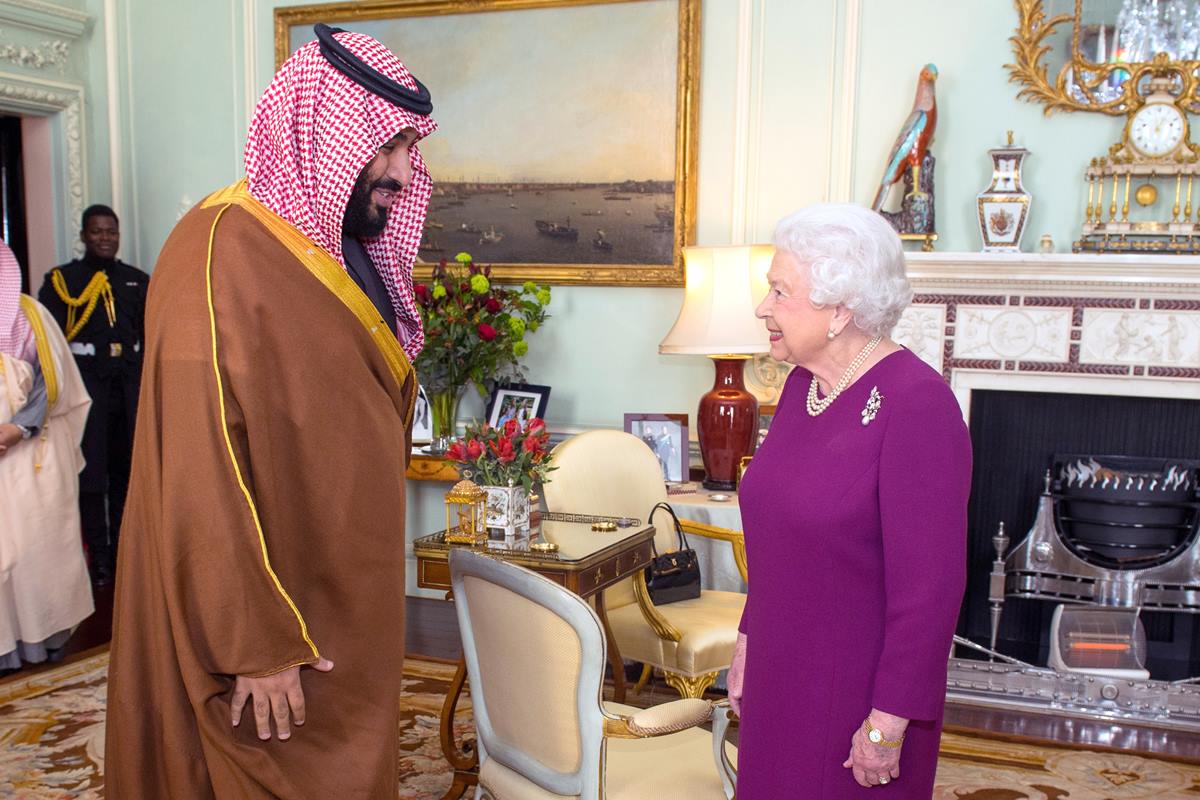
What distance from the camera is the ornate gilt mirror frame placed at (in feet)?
13.0

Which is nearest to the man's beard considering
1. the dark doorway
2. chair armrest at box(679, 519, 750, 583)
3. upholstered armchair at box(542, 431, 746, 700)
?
upholstered armchair at box(542, 431, 746, 700)

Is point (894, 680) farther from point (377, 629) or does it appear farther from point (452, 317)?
point (452, 317)

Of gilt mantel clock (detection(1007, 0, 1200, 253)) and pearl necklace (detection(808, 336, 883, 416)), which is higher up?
gilt mantel clock (detection(1007, 0, 1200, 253))

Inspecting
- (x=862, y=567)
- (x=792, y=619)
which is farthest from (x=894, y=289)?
(x=792, y=619)

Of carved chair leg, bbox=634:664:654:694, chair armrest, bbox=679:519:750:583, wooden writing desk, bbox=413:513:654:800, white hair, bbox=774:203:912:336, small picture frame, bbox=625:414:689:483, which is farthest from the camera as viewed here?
small picture frame, bbox=625:414:689:483

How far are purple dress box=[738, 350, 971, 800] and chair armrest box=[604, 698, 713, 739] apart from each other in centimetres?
14

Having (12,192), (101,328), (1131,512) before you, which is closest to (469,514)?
(1131,512)

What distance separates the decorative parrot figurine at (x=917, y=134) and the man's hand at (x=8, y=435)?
350cm

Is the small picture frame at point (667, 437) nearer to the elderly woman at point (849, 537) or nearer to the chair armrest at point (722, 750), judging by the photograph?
the chair armrest at point (722, 750)

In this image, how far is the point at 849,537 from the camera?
1756mm

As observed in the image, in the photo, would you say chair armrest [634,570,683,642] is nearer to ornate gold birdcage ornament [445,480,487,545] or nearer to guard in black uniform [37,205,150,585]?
ornate gold birdcage ornament [445,480,487,545]

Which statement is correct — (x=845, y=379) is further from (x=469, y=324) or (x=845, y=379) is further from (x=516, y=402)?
(x=516, y=402)

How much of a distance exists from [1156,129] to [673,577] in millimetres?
2519

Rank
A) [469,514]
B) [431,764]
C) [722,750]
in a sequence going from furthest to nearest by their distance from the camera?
[431,764], [469,514], [722,750]
